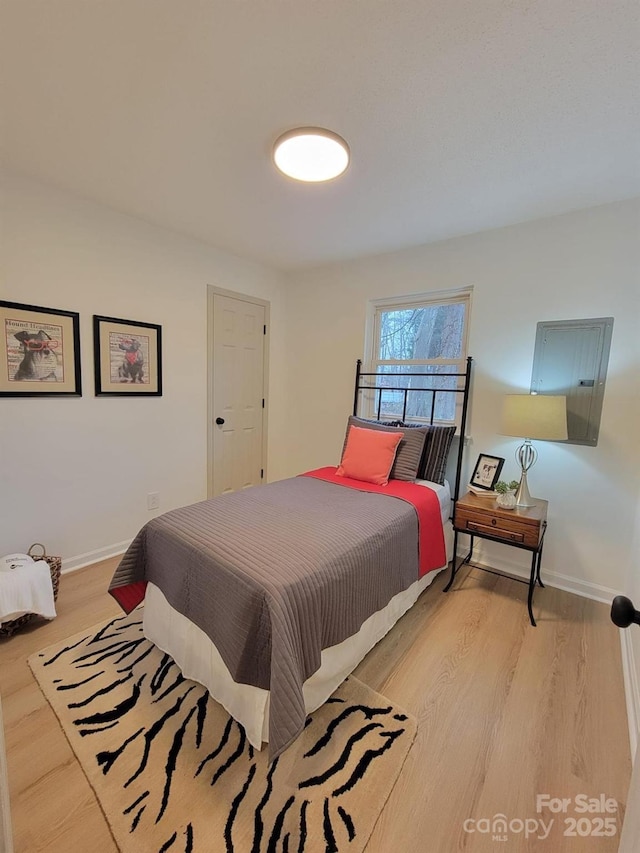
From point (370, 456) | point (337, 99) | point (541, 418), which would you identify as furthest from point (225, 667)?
point (337, 99)

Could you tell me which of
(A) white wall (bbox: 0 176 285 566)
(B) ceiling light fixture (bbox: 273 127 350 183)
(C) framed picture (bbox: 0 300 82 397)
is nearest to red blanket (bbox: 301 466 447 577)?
(A) white wall (bbox: 0 176 285 566)

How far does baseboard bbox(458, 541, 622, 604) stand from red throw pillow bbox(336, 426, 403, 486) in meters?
1.00

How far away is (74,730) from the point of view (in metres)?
1.36

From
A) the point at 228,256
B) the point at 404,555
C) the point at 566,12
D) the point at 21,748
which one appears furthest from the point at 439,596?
the point at 228,256

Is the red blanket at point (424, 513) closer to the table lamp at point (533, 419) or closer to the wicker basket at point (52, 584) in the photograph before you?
the table lamp at point (533, 419)

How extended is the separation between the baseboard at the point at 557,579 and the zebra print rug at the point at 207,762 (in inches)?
60.4

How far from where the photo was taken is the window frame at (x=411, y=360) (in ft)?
9.12

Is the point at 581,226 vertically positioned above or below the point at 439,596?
above

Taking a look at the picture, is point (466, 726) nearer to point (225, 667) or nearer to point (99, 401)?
point (225, 667)

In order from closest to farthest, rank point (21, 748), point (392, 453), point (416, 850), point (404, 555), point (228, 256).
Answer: point (416, 850) → point (21, 748) → point (404, 555) → point (392, 453) → point (228, 256)

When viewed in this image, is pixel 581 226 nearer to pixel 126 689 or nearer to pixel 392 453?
pixel 392 453

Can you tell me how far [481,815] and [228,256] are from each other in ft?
12.2

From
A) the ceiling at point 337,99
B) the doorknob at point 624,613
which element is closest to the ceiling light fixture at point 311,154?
the ceiling at point 337,99

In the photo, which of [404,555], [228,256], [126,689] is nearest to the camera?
[126,689]
